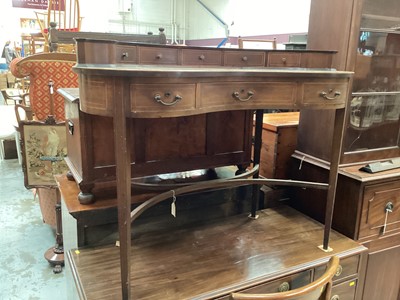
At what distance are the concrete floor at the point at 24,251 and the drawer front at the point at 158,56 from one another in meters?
1.65

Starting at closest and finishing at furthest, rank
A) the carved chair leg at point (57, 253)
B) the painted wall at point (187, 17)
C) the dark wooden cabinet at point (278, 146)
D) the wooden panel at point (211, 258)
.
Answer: the wooden panel at point (211, 258) < the dark wooden cabinet at point (278, 146) < the carved chair leg at point (57, 253) < the painted wall at point (187, 17)

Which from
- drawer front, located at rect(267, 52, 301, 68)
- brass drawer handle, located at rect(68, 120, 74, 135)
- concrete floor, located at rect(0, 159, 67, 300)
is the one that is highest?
drawer front, located at rect(267, 52, 301, 68)

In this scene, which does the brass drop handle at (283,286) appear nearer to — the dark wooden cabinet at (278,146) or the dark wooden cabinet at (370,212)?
the dark wooden cabinet at (370,212)

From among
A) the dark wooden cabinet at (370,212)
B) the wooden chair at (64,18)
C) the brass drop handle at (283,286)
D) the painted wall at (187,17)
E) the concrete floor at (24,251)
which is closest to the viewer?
the brass drop handle at (283,286)

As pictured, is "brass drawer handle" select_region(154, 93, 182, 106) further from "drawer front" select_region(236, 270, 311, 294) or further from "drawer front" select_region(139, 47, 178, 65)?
"drawer front" select_region(236, 270, 311, 294)

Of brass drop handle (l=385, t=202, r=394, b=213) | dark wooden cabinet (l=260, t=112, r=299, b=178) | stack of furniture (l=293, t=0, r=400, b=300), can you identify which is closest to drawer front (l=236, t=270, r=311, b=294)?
stack of furniture (l=293, t=0, r=400, b=300)

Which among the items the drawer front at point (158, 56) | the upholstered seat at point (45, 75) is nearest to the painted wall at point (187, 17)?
the upholstered seat at point (45, 75)

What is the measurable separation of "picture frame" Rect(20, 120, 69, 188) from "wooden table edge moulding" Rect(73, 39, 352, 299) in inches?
47.3

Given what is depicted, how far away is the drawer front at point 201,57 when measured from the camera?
1403mm

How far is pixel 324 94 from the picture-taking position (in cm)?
142

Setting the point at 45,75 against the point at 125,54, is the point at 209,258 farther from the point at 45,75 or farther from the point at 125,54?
the point at 45,75

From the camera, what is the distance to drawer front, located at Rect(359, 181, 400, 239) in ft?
5.61

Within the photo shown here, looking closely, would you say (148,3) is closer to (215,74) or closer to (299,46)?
(299,46)

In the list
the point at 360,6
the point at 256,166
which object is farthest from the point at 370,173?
the point at 360,6
